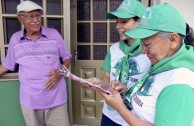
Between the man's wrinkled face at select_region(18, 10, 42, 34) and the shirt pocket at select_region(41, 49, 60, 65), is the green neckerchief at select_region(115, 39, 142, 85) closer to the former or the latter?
the shirt pocket at select_region(41, 49, 60, 65)

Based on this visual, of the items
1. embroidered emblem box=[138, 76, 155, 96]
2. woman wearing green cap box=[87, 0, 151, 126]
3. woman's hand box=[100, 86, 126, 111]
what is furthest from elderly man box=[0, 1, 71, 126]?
embroidered emblem box=[138, 76, 155, 96]

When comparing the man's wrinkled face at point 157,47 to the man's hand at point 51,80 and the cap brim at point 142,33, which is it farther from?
the man's hand at point 51,80

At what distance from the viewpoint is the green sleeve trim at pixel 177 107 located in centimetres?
71

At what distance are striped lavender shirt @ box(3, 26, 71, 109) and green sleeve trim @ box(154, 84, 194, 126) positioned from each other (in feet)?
4.39

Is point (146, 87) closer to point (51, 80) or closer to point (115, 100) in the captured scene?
point (115, 100)

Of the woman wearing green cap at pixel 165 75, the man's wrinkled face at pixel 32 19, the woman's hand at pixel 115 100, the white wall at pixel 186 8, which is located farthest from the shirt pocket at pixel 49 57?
the white wall at pixel 186 8

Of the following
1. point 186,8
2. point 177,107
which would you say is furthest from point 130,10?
point 186,8

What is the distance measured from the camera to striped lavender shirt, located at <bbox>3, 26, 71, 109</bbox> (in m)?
1.88

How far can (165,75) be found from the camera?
821 mm

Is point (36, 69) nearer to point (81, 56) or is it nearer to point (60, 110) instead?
point (60, 110)

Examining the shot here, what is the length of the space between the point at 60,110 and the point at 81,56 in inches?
35.1

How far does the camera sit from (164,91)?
0.77 m

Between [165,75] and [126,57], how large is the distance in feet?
1.68

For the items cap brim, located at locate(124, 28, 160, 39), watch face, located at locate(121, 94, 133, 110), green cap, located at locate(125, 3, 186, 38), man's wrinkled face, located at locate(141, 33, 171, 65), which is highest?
green cap, located at locate(125, 3, 186, 38)
